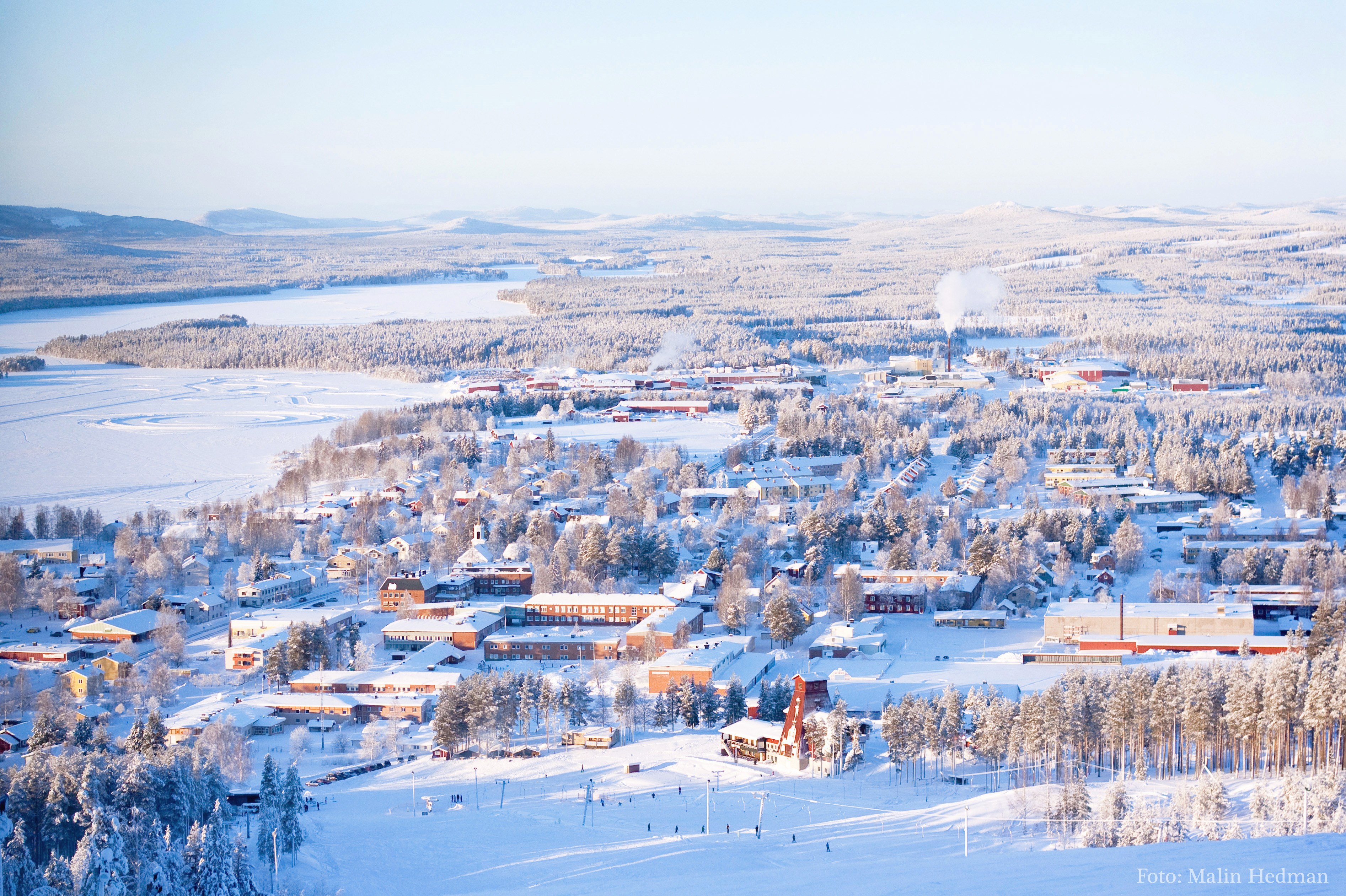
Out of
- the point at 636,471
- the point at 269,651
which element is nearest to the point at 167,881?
the point at 269,651

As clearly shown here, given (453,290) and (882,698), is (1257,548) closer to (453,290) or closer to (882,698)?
(882,698)

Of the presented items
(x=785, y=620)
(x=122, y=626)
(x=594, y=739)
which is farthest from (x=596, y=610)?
(x=122, y=626)

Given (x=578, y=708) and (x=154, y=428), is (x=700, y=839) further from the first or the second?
(x=154, y=428)

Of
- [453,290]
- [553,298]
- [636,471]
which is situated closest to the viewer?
[636,471]

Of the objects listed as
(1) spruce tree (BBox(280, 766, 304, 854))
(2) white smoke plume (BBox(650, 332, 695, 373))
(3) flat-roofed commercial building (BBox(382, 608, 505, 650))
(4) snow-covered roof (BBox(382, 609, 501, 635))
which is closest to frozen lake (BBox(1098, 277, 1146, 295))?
(2) white smoke plume (BBox(650, 332, 695, 373))

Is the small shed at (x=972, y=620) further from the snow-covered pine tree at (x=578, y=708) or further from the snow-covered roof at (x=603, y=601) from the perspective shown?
the snow-covered pine tree at (x=578, y=708)

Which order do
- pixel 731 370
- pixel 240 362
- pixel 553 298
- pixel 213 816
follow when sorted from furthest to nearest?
pixel 553 298
pixel 240 362
pixel 731 370
pixel 213 816

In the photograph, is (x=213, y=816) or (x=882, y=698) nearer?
(x=213, y=816)
